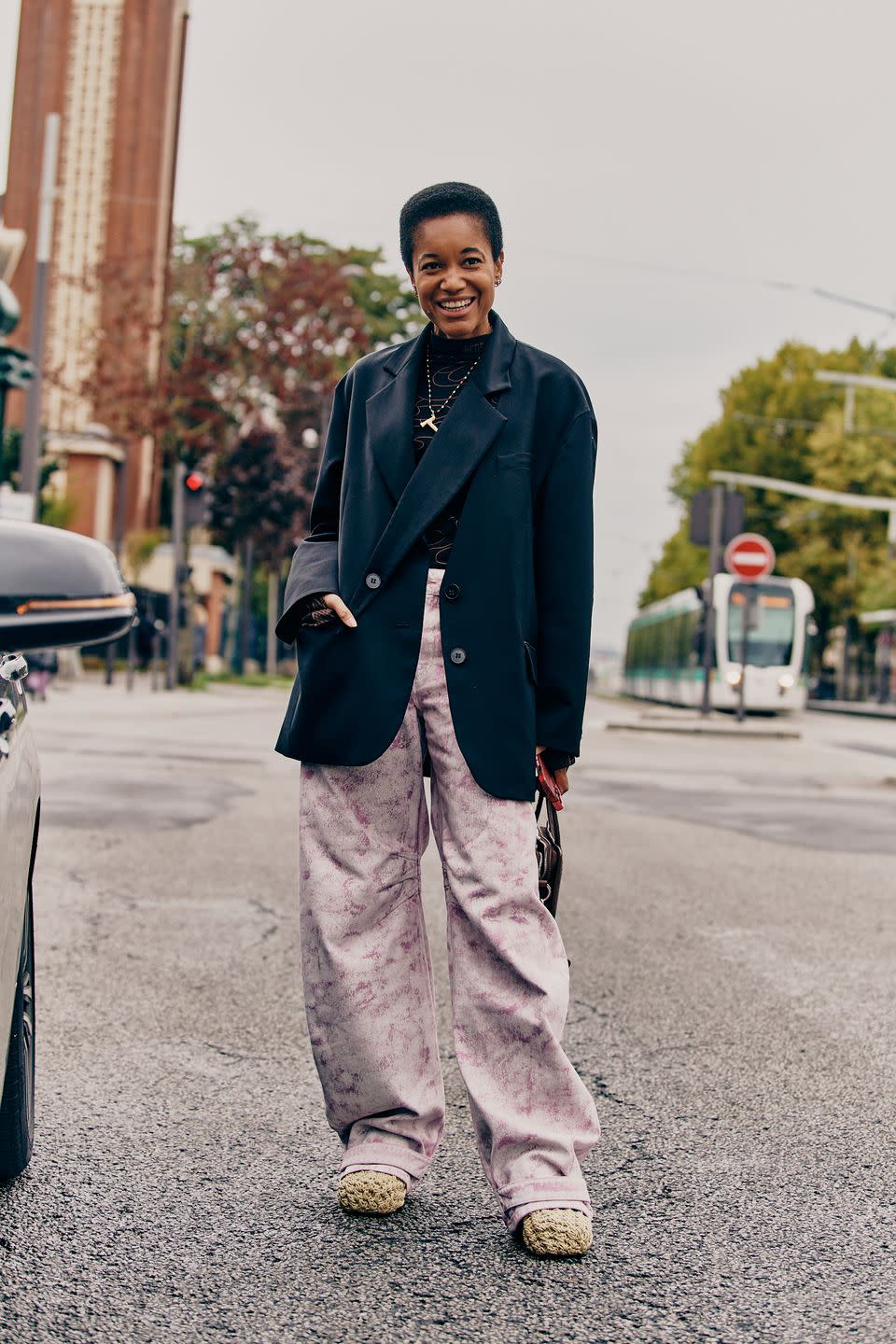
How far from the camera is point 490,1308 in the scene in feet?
8.75

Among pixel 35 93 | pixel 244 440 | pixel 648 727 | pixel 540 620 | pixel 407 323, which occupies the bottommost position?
pixel 648 727

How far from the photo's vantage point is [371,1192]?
10.1 ft

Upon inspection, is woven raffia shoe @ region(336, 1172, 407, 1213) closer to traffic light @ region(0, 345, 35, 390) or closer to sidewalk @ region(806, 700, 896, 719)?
traffic light @ region(0, 345, 35, 390)

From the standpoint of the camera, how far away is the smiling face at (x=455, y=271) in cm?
310

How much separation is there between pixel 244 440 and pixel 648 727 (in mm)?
18742

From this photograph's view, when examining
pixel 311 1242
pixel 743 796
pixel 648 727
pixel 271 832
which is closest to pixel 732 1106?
pixel 311 1242

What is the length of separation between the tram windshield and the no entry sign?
38.4 feet

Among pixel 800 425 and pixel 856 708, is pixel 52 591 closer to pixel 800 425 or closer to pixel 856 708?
pixel 856 708

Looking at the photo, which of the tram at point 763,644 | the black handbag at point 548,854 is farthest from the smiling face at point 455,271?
the tram at point 763,644

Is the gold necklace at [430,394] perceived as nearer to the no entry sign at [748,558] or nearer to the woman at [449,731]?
the woman at [449,731]

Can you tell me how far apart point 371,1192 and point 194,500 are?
23.7 meters

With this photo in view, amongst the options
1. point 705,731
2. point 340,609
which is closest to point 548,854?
point 340,609

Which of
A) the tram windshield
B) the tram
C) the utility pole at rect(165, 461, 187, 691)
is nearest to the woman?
the utility pole at rect(165, 461, 187, 691)

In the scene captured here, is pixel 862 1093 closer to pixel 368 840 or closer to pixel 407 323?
pixel 368 840
